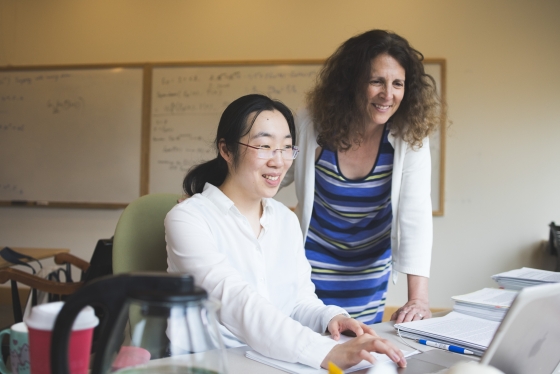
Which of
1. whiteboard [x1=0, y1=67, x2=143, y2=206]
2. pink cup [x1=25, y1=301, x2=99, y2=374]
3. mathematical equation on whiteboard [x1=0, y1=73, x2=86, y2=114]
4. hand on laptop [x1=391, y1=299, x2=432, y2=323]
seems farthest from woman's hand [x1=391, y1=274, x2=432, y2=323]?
mathematical equation on whiteboard [x1=0, y1=73, x2=86, y2=114]

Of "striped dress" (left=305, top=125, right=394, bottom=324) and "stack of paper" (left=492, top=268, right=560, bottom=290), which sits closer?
"stack of paper" (left=492, top=268, right=560, bottom=290)

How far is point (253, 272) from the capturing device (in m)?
1.31

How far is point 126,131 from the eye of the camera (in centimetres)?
396

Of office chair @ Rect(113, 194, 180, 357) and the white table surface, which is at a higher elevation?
office chair @ Rect(113, 194, 180, 357)

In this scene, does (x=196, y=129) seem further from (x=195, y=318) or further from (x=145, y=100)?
(x=195, y=318)

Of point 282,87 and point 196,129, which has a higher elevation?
point 282,87

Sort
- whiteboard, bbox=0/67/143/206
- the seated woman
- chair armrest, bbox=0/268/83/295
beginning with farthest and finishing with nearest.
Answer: whiteboard, bbox=0/67/143/206
chair armrest, bbox=0/268/83/295
the seated woman

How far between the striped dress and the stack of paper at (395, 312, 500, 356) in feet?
1.63

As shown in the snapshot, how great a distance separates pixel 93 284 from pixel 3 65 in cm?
431

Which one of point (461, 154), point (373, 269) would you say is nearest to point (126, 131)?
point (461, 154)

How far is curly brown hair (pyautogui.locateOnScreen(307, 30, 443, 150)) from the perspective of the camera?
63.9 inches

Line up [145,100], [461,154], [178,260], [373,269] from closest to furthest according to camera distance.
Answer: [178,260] < [373,269] < [461,154] < [145,100]

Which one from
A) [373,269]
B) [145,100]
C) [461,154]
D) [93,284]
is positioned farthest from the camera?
[145,100]

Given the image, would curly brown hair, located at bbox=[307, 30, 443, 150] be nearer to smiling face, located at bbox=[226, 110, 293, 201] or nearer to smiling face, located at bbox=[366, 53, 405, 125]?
smiling face, located at bbox=[366, 53, 405, 125]
